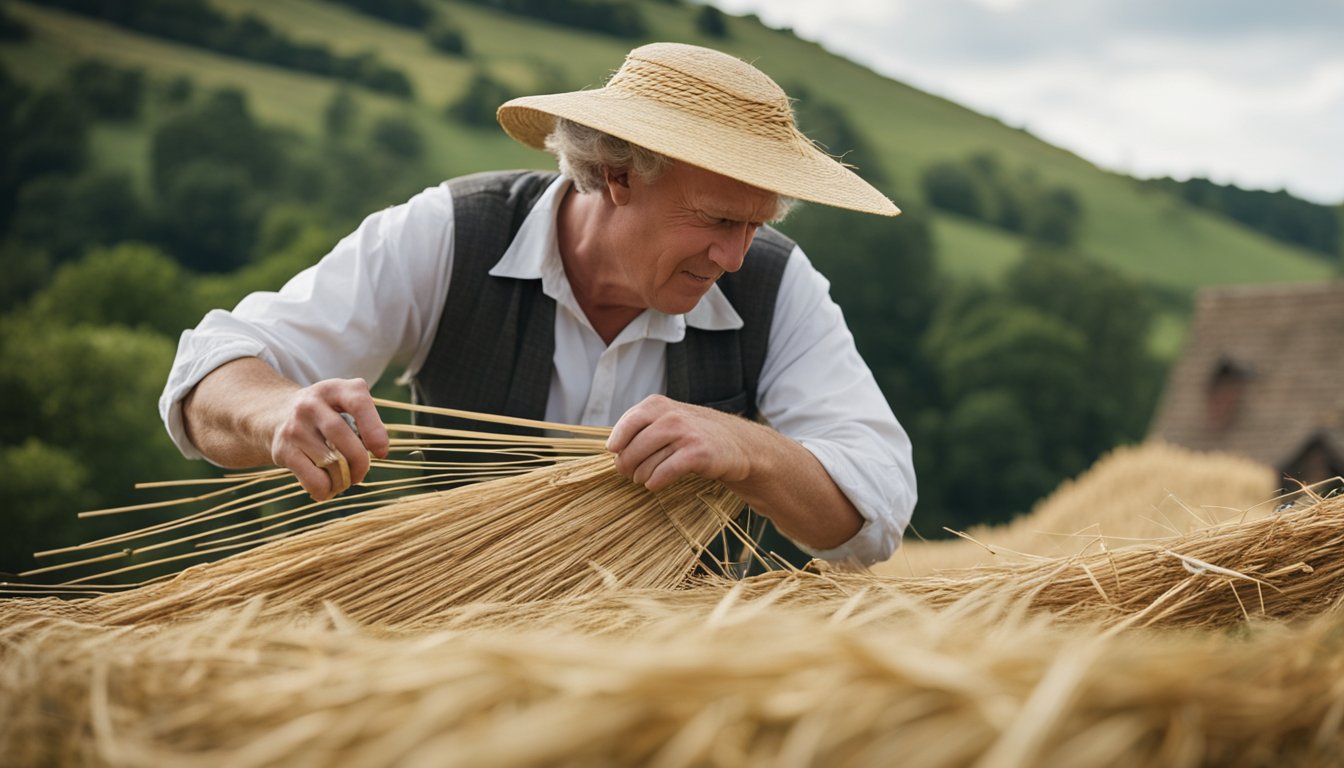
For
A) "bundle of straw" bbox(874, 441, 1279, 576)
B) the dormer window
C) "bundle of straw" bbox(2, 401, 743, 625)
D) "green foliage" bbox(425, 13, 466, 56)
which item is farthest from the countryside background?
"bundle of straw" bbox(2, 401, 743, 625)

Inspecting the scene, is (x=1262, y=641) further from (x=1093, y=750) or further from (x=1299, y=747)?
(x=1093, y=750)

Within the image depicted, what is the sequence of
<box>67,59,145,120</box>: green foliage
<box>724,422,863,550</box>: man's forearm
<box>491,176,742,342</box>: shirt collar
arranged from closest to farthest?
<box>724,422,863,550</box>: man's forearm → <box>491,176,742,342</box>: shirt collar → <box>67,59,145,120</box>: green foliage

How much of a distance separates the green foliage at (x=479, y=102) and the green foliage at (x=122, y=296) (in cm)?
1705

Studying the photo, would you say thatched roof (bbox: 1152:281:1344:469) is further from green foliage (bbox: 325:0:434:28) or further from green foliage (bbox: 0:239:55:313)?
green foliage (bbox: 325:0:434:28)

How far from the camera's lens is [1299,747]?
1.03m

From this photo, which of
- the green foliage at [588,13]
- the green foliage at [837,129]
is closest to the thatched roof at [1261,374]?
the green foliage at [837,129]

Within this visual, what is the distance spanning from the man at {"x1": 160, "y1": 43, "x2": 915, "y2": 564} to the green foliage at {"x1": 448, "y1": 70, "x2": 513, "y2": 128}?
45.8 m

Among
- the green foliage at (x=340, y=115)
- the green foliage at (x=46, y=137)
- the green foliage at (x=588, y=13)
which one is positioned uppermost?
the green foliage at (x=588, y=13)

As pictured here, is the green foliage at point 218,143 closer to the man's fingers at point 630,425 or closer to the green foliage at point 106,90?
the green foliage at point 106,90

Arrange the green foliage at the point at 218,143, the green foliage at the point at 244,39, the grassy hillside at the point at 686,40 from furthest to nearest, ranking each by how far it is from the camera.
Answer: the green foliage at the point at 244,39 < the grassy hillside at the point at 686,40 < the green foliage at the point at 218,143

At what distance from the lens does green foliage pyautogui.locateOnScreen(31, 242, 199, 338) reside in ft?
106

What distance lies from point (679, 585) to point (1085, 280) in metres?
41.1

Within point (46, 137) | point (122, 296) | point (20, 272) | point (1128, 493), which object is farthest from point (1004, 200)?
point (1128, 493)

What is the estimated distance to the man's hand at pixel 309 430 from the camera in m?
1.72
